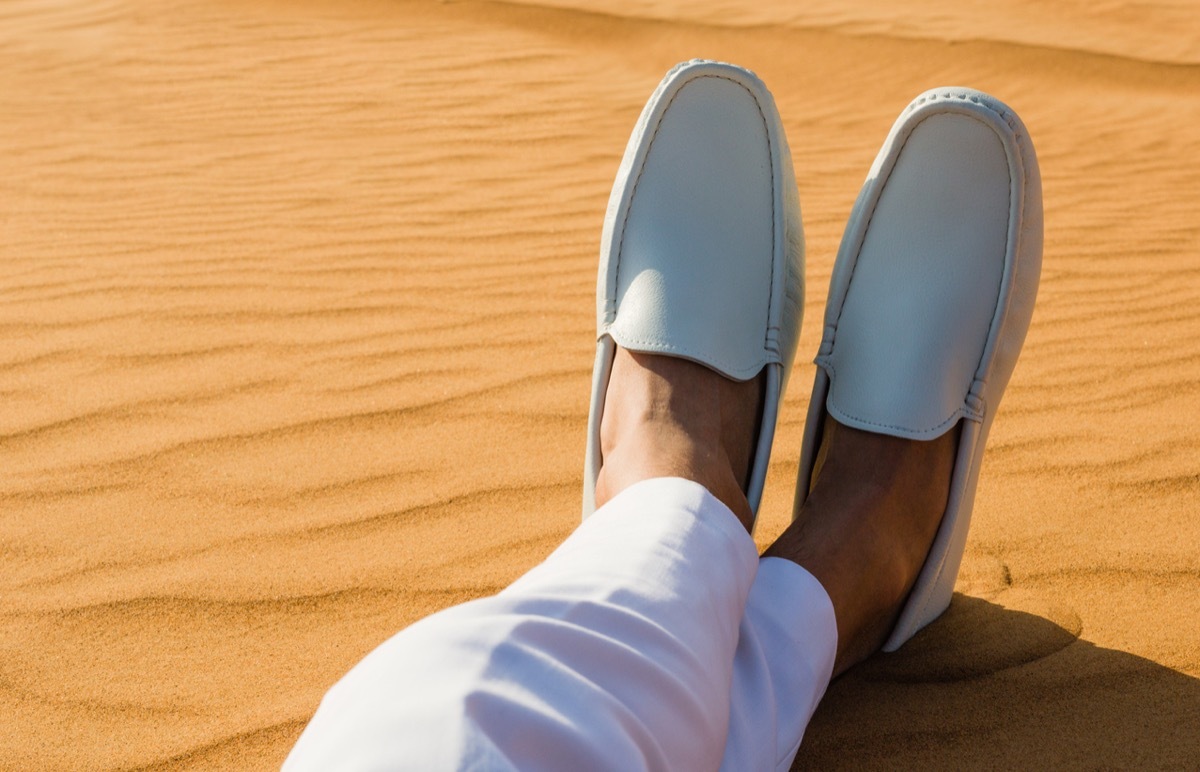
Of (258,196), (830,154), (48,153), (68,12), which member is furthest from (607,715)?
(68,12)

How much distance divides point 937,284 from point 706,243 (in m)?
0.41

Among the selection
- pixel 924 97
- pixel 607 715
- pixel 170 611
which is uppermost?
pixel 924 97

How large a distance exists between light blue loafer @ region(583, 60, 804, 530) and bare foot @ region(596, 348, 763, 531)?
2cm

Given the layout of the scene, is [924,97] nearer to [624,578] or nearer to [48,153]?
[624,578]

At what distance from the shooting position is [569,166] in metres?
4.09

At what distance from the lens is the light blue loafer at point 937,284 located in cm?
168

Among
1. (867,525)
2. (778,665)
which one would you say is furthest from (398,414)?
(778,665)

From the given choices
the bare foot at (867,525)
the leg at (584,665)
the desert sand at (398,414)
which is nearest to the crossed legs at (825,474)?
the bare foot at (867,525)

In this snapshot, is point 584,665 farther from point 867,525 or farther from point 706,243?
point 706,243

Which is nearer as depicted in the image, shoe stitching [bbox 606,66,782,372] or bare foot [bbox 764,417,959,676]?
bare foot [bbox 764,417,959,676]

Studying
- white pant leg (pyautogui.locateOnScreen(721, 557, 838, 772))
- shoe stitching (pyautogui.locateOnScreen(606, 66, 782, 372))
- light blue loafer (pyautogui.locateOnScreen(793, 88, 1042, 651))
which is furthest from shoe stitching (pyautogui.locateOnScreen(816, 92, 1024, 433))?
white pant leg (pyautogui.locateOnScreen(721, 557, 838, 772))

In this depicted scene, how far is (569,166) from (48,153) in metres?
2.03

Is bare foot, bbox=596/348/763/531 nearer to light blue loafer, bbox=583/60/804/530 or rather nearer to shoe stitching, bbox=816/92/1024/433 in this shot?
light blue loafer, bbox=583/60/804/530

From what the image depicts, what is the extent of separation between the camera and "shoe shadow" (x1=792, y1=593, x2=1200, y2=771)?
51.2 inches
